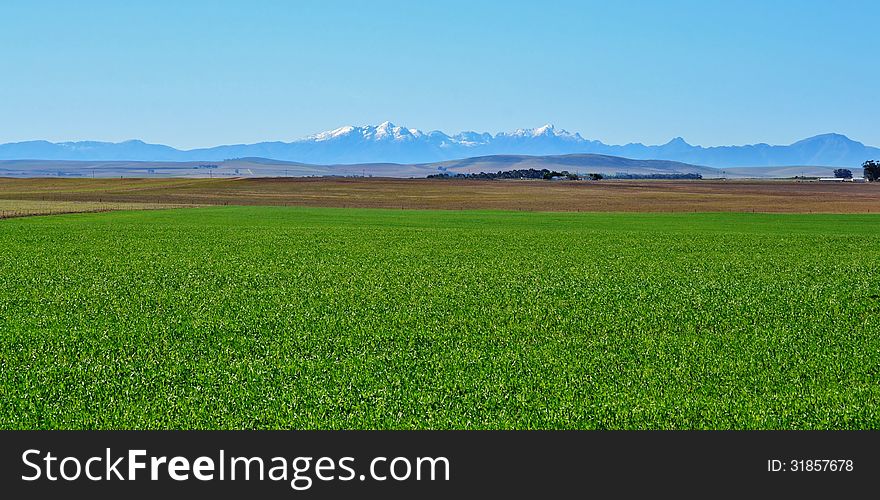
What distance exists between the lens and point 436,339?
60.2ft

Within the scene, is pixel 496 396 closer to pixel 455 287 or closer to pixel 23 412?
pixel 23 412

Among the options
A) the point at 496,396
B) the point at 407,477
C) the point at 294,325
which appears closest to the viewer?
the point at 407,477

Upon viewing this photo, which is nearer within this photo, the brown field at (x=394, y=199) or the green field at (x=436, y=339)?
the green field at (x=436, y=339)

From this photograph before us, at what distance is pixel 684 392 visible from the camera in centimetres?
1418

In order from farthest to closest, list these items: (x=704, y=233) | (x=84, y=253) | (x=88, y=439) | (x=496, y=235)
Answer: (x=704, y=233) → (x=496, y=235) → (x=84, y=253) → (x=88, y=439)

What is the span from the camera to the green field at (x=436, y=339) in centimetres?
1311

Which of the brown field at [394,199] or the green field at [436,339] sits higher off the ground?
the green field at [436,339]

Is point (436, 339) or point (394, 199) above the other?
point (436, 339)

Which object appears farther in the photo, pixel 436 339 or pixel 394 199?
pixel 394 199

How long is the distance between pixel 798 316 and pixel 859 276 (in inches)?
399

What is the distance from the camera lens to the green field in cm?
1311

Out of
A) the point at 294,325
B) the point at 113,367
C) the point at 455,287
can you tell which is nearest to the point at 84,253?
the point at 455,287

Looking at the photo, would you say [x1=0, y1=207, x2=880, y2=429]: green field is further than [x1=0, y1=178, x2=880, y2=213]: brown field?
No

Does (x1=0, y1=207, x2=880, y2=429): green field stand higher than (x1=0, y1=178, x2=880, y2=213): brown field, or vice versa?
(x1=0, y1=207, x2=880, y2=429): green field
